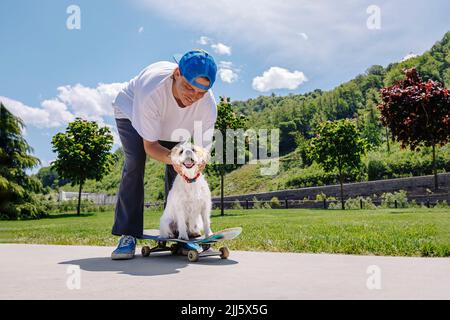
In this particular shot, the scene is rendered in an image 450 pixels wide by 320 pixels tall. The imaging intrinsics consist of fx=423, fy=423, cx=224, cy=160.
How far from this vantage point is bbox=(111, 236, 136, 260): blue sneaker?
152 inches

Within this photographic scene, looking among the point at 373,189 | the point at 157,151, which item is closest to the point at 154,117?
the point at 157,151

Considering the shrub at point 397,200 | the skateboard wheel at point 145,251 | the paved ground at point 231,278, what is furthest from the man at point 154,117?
the shrub at point 397,200

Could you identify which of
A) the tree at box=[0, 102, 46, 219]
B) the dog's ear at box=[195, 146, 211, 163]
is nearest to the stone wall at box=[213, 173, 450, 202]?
the tree at box=[0, 102, 46, 219]

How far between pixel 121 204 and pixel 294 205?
24992mm

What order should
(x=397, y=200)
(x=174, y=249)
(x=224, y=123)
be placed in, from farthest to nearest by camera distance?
(x=397, y=200) → (x=224, y=123) → (x=174, y=249)

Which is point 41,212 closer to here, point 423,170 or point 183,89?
point 423,170

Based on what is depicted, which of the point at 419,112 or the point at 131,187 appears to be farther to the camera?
the point at 419,112

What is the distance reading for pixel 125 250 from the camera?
12.8 feet

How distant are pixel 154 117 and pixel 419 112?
16998mm

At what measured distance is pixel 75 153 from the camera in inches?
1138

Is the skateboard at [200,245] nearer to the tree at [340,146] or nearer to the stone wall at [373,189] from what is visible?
the stone wall at [373,189]

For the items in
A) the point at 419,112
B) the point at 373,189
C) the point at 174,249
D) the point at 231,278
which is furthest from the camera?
the point at 373,189

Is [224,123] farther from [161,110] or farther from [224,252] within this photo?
[224,252]
